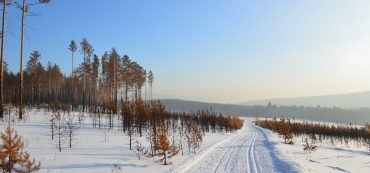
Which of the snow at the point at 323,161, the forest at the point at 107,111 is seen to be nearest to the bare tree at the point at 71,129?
the forest at the point at 107,111

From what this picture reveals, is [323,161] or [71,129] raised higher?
[71,129]

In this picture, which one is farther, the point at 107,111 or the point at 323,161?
the point at 107,111

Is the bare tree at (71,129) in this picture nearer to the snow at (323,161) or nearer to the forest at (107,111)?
the forest at (107,111)

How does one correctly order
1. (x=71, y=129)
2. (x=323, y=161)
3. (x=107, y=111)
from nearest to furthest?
(x=71, y=129) → (x=323, y=161) → (x=107, y=111)

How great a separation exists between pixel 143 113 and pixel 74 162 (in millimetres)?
15905

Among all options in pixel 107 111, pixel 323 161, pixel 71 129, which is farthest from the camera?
pixel 107 111

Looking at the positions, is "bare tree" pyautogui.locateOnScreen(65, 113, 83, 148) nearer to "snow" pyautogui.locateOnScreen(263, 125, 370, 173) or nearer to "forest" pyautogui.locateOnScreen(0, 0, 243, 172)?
"forest" pyautogui.locateOnScreen(0, 0, 243, 172)

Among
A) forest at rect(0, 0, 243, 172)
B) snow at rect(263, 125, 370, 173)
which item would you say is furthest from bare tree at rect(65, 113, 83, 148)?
snow at rect(263, 125, 370, 173)

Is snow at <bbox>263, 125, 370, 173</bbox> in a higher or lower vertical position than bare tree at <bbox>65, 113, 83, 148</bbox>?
lower

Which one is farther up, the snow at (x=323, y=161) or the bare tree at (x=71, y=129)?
the bare tree at (x=71, y=129)

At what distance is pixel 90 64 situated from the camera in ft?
240

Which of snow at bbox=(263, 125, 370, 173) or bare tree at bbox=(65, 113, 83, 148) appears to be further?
bare tree at bbox=(65, 113, 83, 148)

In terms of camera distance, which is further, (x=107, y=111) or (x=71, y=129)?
(x=107, y=111)

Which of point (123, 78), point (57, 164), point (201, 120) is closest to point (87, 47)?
point (123, 78)
